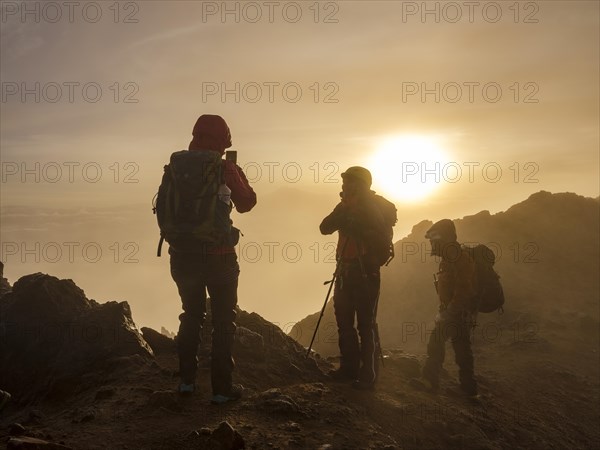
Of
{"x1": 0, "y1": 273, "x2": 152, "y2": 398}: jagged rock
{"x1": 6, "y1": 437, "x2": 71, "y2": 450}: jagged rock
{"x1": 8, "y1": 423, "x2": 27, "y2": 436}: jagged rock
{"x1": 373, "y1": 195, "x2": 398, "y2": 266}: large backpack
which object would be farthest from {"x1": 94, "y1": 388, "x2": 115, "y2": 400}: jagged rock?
{"x1": 373, "y1": 195, "x2": 398, "y2": 266}: large backpack

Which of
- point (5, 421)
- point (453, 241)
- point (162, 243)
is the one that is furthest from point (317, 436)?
point (453, 241)

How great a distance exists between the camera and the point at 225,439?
5234mm

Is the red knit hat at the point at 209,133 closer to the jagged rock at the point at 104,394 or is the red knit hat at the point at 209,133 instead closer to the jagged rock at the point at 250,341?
the jagged rock at the point at 104,394

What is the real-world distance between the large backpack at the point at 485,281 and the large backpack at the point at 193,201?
18.8 feet

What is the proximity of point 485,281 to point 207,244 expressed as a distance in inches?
246

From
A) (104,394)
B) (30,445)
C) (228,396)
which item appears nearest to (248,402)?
(228,396)

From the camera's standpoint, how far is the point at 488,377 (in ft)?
37.9

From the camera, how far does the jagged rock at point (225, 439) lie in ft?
17.1

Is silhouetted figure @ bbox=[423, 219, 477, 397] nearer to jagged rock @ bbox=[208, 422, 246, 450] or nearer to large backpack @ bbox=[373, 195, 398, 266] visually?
large backpack @ bbox=[373, 195, 398, 266]

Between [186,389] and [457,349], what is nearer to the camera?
[186,389]

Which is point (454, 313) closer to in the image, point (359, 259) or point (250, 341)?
point (359, 259)

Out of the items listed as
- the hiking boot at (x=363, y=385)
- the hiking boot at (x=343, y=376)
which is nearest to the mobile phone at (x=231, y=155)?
the hiking boot at (x=363, y=385)

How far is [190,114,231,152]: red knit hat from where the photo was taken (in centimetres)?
652

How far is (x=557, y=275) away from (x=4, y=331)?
18.6 metres
